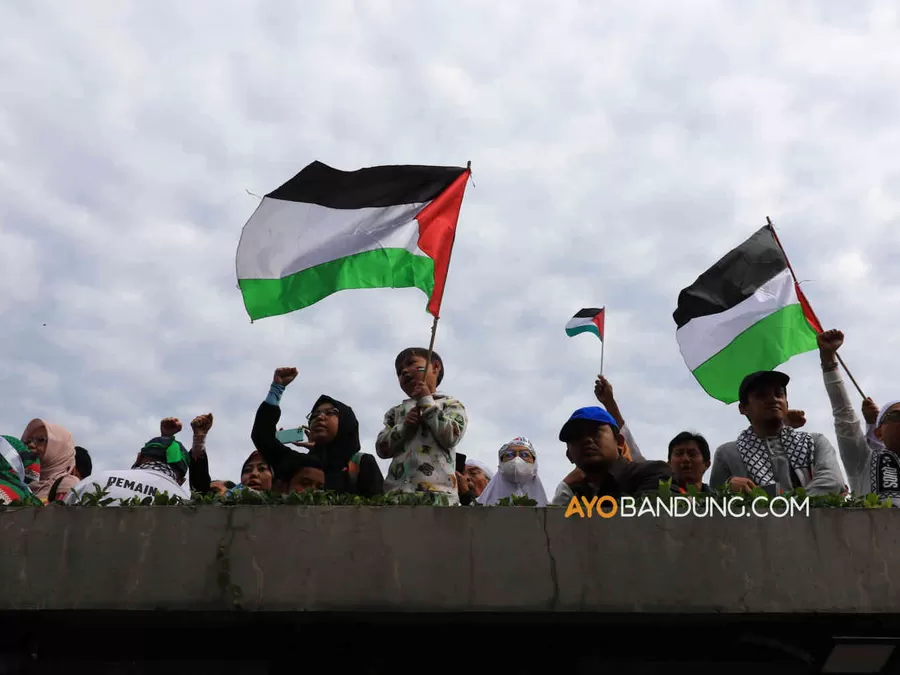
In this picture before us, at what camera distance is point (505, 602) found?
17.0 ft

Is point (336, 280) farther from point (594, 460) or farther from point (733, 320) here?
point (733, 320)

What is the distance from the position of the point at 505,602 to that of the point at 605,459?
1362mm

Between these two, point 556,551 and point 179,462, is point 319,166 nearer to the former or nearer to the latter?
point 179,462

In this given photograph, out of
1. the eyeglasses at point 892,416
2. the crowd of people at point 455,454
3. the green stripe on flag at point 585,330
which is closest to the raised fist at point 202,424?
the crowd of people at point 455,454

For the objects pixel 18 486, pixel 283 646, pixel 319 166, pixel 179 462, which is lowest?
pixel 283 646

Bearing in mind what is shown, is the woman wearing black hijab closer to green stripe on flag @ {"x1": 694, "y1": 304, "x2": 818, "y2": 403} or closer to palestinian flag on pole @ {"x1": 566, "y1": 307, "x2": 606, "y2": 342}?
palestinian flag on pole @ {"x1": 566, "y1": 307, "x2": 606, "y2": 342}

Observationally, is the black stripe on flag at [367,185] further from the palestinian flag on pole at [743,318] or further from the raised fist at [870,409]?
the raised fist at [870,409]

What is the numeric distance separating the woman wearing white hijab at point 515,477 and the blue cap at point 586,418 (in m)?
1.65

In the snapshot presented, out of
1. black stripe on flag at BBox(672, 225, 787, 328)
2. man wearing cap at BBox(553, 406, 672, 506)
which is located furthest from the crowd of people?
black stripe on flag at BBox(672, 225, 787, 328)

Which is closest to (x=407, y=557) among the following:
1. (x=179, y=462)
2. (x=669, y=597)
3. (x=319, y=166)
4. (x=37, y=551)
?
(x=669, y=597)

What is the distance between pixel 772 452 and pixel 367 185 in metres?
4.01

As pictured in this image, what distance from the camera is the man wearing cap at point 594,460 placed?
6008mm

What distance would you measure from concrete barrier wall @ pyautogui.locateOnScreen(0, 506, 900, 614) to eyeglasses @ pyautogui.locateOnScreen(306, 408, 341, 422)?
1804 millimetres

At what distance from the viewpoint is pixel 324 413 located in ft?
23.2
